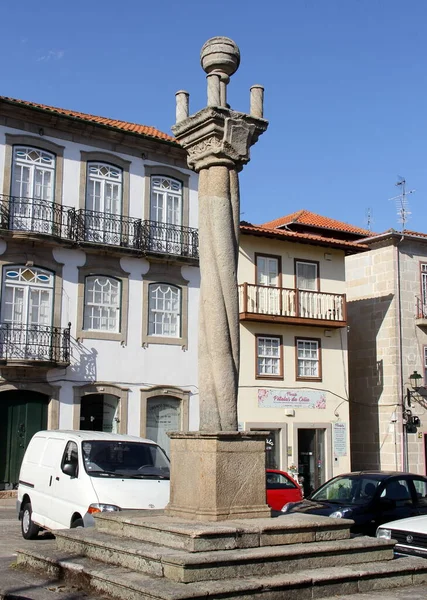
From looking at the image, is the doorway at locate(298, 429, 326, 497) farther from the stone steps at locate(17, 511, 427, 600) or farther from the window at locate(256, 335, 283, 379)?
the stone steps at locate(17, 511, 427, 600)

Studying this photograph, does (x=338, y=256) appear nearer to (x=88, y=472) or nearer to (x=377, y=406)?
(x=377, y=406)

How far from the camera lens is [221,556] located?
A: 6.78 m

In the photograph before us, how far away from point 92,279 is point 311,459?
9.68 m

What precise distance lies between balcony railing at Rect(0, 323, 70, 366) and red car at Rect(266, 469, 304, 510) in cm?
680

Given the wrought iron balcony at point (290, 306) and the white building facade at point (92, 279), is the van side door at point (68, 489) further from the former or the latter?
the wrought iron balcony at point (290, 306)

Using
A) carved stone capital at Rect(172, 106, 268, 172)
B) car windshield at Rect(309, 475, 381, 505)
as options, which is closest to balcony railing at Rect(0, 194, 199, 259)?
car windshield at Rect(309, 475, 381, 505)

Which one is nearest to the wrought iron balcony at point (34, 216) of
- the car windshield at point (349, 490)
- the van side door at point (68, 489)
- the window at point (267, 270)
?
the window at point (267, 270)

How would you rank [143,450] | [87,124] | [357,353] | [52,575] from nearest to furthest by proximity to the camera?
[52,575] → [143,450] → [87,124] → [357,353]

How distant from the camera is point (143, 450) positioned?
1169 centimetres

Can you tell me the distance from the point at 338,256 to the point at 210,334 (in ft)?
62.8

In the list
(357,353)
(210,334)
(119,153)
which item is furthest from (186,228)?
(210,334)

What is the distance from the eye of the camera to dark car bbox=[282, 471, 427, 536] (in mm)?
11250

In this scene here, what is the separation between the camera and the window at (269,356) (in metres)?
24.6

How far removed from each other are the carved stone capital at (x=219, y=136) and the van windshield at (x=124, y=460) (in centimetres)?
450
